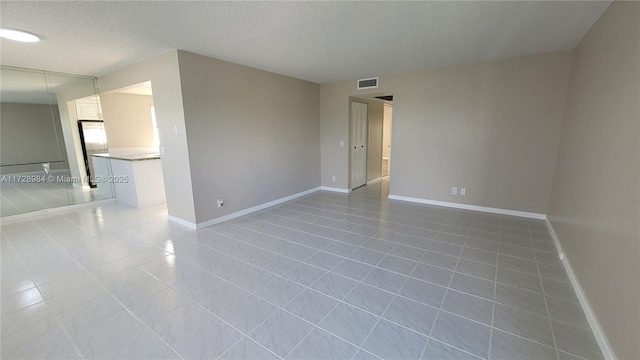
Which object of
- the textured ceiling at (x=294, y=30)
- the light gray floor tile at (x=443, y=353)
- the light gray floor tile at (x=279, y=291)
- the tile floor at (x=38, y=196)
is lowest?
the light gray floor tile at (x=443, y=353)

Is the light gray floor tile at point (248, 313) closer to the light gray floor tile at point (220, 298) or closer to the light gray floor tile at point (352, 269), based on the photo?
the light gray floor tile at point (220, 298)

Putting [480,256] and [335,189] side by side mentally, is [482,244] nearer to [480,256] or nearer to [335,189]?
[480,256]

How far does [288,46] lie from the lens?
3.20 m

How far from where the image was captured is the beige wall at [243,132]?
3574 millimetres

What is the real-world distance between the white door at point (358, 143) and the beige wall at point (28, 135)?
587 cm

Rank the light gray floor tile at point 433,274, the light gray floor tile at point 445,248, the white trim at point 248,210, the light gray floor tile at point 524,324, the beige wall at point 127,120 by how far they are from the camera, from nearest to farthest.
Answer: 1. the light gray floor tile at point 524,324
2. the light gray floor tile at point 433,274
3. the light gray floor tile at point 445,248
4. the white trim at point 248,210
5. the beige wall at point 127,120

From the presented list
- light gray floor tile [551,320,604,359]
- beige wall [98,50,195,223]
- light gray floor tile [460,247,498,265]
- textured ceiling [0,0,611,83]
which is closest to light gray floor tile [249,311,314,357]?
light gray floor tile [551,320,604,359]

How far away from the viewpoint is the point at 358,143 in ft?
20.3

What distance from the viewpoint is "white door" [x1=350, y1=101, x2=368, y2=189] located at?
5.92m

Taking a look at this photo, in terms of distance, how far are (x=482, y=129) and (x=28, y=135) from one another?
8164 millimetres

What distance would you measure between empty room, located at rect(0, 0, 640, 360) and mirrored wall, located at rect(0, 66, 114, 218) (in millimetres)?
40

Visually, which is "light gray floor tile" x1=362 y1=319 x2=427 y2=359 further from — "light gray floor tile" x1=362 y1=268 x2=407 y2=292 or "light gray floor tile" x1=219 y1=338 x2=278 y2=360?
"light gray floor tile" x1=219 y1=338 x2=278 y2=360

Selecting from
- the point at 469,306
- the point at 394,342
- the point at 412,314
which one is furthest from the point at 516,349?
the point at 394,342

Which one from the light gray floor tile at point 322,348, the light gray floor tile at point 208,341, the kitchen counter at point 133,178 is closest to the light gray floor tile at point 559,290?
the light gray floor tile at point 322,348
